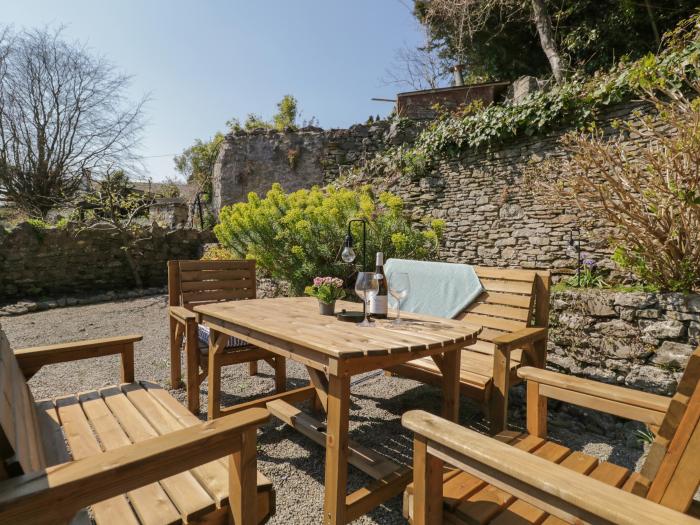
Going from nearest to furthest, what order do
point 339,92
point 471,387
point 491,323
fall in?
point 471,387, point 491,323, point 339,92

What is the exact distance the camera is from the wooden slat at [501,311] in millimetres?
2714

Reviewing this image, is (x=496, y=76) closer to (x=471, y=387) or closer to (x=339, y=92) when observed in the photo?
(x=339, y=92)

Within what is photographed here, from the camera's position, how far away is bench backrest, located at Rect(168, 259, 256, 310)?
328cm

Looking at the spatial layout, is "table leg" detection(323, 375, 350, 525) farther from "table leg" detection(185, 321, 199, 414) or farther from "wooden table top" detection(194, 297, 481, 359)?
"table leg" detection(185, 321, 199, 414)

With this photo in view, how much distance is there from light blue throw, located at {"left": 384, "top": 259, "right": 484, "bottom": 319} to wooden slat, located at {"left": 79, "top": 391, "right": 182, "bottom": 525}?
195 centimetres

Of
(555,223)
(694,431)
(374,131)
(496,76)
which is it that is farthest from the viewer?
(496,76)

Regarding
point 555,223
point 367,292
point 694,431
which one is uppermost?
point 555,223

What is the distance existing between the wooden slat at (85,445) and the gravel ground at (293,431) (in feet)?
2.73

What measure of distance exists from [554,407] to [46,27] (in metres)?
17.3

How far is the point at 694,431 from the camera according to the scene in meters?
0.81

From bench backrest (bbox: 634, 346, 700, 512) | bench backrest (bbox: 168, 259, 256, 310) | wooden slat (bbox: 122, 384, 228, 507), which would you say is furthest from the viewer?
bench backrest (bbox: 168, 259, 256, 310)

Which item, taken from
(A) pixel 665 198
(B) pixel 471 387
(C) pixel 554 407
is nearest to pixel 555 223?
(A) pixel 665 198

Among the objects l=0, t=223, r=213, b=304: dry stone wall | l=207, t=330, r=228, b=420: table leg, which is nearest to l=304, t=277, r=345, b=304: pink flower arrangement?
l=207, t=330, r=228, b=420: table leg

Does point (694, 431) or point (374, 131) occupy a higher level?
point (374, 131)
